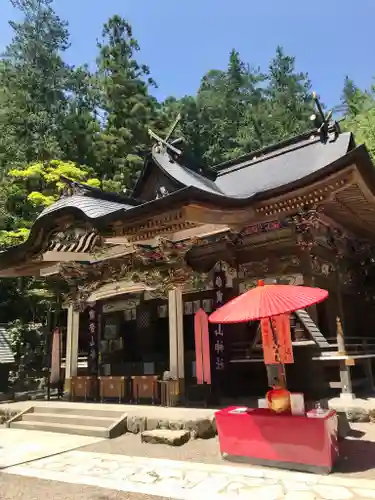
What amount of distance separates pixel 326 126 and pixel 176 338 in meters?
6.82

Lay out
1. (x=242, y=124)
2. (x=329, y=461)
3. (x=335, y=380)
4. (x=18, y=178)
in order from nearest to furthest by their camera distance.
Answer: (x=329, y=461), (x=335, y=380), (x=18, y=178), (x=242, y=124)

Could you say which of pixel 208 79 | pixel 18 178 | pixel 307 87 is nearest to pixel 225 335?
pixel 18 178

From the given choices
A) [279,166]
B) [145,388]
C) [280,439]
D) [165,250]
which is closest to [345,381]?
[280,439]

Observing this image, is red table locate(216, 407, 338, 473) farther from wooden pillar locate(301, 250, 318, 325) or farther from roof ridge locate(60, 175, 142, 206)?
roof ridge locate(60, 175, 142, 206)

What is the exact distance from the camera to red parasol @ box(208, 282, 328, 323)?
16.4ft

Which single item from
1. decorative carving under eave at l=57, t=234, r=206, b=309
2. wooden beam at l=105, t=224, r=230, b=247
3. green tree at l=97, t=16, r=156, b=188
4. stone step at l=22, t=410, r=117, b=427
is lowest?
stone step at l=22, t=410, r=117, b=427

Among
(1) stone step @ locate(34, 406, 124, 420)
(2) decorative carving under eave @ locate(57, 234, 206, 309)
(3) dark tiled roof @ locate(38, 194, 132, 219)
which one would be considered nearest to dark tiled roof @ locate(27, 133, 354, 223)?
(3) dark tiled roof @ locate(38, 194, 132, 219)

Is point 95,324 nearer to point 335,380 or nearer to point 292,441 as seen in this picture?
point 335,380

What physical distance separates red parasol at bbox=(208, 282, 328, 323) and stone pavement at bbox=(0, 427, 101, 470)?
3751mm

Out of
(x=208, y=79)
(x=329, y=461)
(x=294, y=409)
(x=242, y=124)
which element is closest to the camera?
(x=329, y=461)

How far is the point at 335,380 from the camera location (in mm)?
9211

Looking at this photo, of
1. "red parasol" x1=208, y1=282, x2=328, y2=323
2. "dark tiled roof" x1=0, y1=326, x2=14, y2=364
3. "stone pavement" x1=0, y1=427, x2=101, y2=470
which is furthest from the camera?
"dark tiled roof" x1=0, y1=326, x2=14, y2=364

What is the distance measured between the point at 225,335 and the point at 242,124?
36422 millimetres

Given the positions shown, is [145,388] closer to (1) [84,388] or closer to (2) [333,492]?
(1) [84,388]
